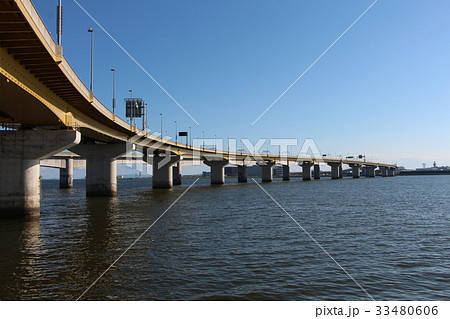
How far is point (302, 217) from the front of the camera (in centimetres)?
3481

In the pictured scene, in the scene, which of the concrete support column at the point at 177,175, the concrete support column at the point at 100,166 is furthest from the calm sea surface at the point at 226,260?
the concrete support column at the point at 177,175

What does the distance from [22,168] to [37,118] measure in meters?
4.71

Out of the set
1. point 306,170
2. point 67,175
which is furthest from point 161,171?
point 306,170

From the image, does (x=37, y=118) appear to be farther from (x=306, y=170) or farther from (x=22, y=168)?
(x=306, y=170)

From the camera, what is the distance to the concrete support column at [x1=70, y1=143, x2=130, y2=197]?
6334 centimetres

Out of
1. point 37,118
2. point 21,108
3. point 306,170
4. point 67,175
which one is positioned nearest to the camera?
point 21,108

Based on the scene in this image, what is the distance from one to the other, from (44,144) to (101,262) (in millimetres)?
21844

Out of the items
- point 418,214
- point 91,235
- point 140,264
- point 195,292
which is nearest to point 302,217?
point 418,214

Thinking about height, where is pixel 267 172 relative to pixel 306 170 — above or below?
below

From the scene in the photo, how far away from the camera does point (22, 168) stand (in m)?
34.0

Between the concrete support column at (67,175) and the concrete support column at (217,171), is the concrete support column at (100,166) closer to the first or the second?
the concrete support column at (217,171)

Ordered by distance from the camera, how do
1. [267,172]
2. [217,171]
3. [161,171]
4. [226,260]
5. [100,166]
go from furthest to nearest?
[267,172] < [217,171] < [161,171] < [100,166] < [226,260]

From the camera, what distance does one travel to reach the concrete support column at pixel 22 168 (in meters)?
33.6

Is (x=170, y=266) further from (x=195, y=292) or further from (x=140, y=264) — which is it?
(x=195, y=292)
